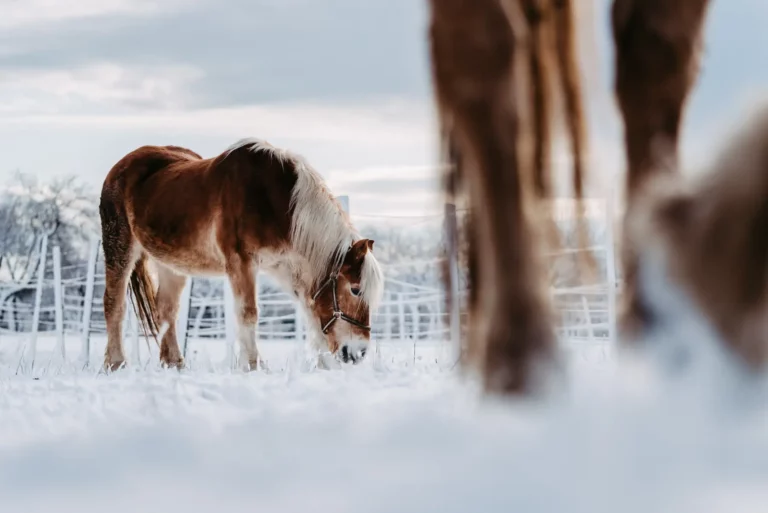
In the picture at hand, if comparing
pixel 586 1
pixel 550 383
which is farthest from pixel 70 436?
pixel 586 1

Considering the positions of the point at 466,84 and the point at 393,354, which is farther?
the point at 393,354

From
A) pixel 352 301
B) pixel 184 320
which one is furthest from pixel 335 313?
pixel 184 320

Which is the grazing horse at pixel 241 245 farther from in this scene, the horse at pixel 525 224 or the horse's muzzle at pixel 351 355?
the horse at pixel 525 224

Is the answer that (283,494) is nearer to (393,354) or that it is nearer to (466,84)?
(466,84)

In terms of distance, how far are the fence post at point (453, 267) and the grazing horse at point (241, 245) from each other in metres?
2.04

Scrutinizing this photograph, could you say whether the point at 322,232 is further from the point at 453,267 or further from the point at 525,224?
the point at 525,224

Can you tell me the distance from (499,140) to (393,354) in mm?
2540

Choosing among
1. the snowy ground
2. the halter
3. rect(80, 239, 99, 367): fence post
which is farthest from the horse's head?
rect(80, 239, 99, 367): fence post

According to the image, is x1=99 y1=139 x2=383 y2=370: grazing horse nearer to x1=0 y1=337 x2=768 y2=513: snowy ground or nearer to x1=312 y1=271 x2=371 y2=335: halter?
x1=312 y1=271 x2=371 y2=335: halter

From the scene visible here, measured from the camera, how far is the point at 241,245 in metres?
3.84

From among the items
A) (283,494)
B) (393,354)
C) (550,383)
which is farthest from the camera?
(393,354)

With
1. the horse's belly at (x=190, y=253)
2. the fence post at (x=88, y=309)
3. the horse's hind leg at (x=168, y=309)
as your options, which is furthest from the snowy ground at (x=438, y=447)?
the fence post at (x=88, y=309)

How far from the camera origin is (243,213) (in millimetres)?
3877

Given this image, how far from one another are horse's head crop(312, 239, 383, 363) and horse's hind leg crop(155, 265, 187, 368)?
123cm
